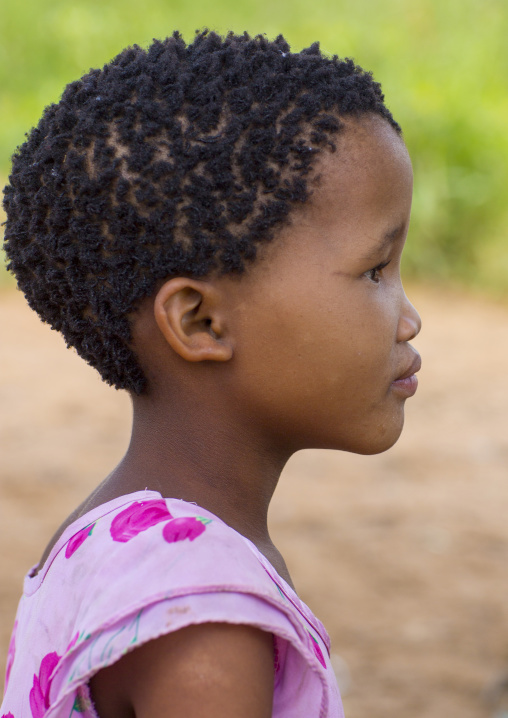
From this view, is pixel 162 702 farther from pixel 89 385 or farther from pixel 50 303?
pixel 89 385

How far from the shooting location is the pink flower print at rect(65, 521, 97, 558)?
1.40 m

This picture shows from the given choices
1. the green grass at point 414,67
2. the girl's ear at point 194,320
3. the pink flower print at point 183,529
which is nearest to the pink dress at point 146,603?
the pink flower print at point 183,529

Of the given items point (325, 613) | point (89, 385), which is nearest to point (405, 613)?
point (325, 613)

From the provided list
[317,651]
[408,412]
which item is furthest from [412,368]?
[408,412]

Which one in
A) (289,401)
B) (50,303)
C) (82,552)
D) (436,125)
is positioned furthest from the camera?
(436,125)

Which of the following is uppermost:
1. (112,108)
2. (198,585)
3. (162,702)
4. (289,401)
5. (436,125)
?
(436,125)

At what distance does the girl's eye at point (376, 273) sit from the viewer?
153 centimetres

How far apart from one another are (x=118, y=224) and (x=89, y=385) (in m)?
5.64

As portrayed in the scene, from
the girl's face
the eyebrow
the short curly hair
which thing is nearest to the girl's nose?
the girl's face

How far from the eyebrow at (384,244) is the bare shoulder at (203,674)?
0.60 meters

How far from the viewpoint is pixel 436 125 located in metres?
9.20

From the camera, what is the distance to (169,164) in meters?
1.41

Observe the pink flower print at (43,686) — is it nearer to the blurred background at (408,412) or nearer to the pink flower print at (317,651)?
the pink flower print at (317,651)

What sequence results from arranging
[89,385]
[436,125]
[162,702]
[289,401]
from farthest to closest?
[436,125] < [89,385] < [289,401] < [162,702]
